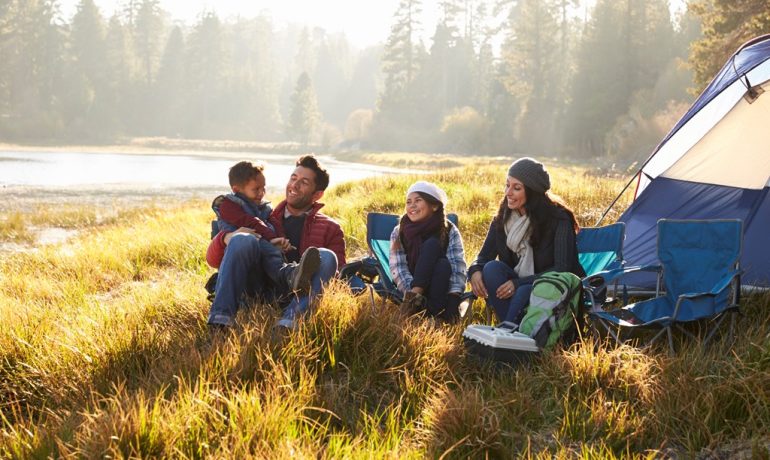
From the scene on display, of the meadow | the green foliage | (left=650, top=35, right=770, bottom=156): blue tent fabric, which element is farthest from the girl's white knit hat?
the green foliage

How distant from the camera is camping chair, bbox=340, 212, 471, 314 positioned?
420 cm

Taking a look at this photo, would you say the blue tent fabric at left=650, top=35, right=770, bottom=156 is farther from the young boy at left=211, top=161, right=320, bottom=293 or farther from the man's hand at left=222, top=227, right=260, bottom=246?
the man's hand at left=222, top=227, right=260, bottom=246

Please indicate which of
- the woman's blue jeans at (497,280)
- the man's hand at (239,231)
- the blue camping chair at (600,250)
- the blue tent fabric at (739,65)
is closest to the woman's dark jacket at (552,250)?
the woman's blue jeans at (497,280)

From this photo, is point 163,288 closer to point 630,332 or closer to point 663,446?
point 630,332

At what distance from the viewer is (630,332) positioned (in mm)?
3648

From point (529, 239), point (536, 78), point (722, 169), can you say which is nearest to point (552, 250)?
point (529, 239)

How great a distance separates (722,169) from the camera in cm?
512

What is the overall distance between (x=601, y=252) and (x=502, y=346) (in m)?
1.55

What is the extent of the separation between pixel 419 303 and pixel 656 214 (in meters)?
2.57

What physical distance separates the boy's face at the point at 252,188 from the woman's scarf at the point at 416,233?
977 mm

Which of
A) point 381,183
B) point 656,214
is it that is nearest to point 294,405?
point 656,214

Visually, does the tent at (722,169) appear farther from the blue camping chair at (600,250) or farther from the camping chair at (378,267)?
the camping chair at (378,267)

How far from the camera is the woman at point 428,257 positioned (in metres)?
4.11

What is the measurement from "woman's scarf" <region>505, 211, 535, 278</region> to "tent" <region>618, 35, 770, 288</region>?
4.42ft
